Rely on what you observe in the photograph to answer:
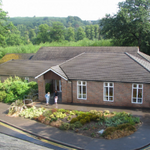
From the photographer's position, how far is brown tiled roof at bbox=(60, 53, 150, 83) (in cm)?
2098

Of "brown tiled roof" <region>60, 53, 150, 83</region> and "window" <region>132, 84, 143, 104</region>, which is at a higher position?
"brown tiled roof" <region>60, 53, 150, 83</region>

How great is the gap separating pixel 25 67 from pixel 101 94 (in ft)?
49.2

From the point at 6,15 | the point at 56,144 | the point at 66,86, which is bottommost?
the point at 56,144

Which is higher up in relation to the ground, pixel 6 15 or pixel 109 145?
pixel 6 15

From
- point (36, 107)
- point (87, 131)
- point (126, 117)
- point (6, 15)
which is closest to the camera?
point (87, 131)

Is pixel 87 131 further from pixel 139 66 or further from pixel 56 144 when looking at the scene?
pixel 139 66

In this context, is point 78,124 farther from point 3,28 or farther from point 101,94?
point 3,28

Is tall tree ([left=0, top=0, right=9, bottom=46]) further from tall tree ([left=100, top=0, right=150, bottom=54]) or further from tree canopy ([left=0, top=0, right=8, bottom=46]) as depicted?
tall tree ([left=100, top=0, right=150, bottom=54])

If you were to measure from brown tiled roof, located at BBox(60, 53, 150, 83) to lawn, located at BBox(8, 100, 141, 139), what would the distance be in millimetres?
4175

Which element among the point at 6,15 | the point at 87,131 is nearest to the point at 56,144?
the point at 87,131

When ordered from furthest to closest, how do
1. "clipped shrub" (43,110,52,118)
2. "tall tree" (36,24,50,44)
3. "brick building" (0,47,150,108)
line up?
"tall tree" (36,24,50,44)
"brick building" (0,47,150,108)
"clipped shrub" (43,110,52,118)

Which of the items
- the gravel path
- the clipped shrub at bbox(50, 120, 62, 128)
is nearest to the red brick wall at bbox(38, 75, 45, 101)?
the clipped shrub at bbox(50, 120, 62, 128)

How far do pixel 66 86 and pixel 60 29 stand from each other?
66.7 metres

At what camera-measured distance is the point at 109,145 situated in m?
13.3
